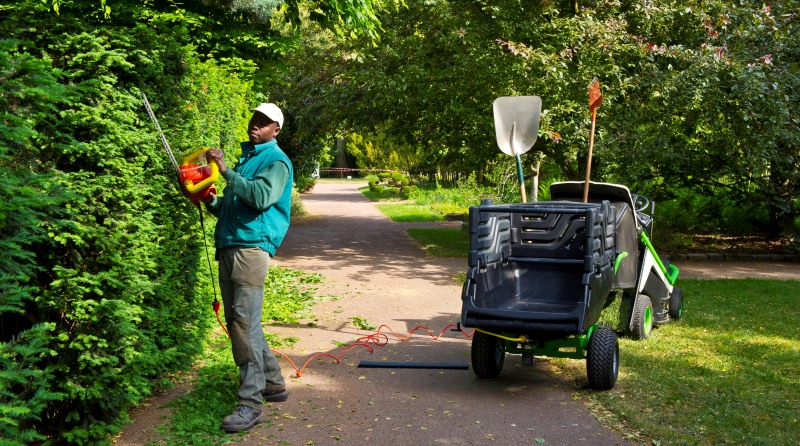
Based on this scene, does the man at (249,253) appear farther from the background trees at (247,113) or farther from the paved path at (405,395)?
the background trees at (247,113)

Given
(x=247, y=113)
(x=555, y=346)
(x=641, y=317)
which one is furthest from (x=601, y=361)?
(x=247, y=113)

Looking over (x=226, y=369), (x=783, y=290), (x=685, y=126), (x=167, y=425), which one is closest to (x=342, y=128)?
(x=685, y=126)

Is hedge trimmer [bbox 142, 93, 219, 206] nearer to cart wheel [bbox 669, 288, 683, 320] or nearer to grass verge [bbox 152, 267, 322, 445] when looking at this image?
grass verge [bbox 152, 267, 322, 445]

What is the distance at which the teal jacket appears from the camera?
5.39m

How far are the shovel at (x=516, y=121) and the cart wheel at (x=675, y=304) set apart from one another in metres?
2.28

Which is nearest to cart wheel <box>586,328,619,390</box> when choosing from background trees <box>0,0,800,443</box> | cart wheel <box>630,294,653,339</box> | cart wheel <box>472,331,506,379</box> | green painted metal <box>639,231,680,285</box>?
cart wheel <box>472,331,506,379</box>

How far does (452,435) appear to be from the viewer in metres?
5.55

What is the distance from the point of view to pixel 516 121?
8.91 metres

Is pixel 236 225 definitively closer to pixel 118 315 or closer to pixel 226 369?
pixel 118 315

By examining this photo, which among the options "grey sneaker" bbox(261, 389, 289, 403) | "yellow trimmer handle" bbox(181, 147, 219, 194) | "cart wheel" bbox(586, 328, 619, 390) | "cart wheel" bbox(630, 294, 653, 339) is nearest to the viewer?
"yellow trimmer handle" bbox(181, 147, 219, 194)

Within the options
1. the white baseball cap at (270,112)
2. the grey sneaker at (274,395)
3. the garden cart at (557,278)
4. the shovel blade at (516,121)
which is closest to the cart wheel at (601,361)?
the garden cart at (557,278)

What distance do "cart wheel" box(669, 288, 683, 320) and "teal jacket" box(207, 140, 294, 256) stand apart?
17.7 ft

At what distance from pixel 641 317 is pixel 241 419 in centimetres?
444

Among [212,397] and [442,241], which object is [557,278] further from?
[442,241]
